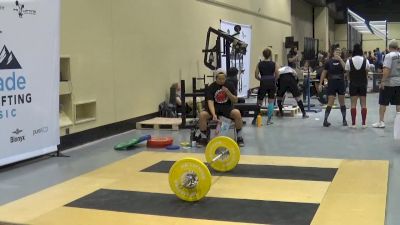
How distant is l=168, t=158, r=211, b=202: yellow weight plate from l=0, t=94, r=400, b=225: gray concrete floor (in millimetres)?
1401

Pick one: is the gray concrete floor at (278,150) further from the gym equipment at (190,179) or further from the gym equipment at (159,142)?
the gym equipment at (190,179)

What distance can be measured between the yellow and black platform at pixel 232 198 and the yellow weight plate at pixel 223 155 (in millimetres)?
93

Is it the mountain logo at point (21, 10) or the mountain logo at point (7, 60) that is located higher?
the mountain logo at point (21, 10)

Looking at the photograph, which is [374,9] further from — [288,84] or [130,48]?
[130,48]

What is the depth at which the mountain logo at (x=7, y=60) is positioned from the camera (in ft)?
16.9

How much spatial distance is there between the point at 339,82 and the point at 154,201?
188 inches

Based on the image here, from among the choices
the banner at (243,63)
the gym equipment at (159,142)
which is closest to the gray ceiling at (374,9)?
the banner at (243,63)

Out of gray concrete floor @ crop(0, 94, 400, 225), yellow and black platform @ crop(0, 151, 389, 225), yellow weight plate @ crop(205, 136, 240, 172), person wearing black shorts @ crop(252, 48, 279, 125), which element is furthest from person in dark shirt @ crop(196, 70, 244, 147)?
person wearing black shorts @ crop(252, 48, 279, 125)

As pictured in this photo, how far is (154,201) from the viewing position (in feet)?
13.4

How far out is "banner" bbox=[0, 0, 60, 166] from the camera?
5.23 metres

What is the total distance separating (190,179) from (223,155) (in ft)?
3.51

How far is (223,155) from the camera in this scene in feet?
16.2

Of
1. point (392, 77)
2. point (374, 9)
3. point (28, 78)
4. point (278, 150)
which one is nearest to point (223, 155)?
point (278, 150)

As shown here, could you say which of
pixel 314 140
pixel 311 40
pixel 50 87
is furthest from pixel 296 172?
pixel 311 40
